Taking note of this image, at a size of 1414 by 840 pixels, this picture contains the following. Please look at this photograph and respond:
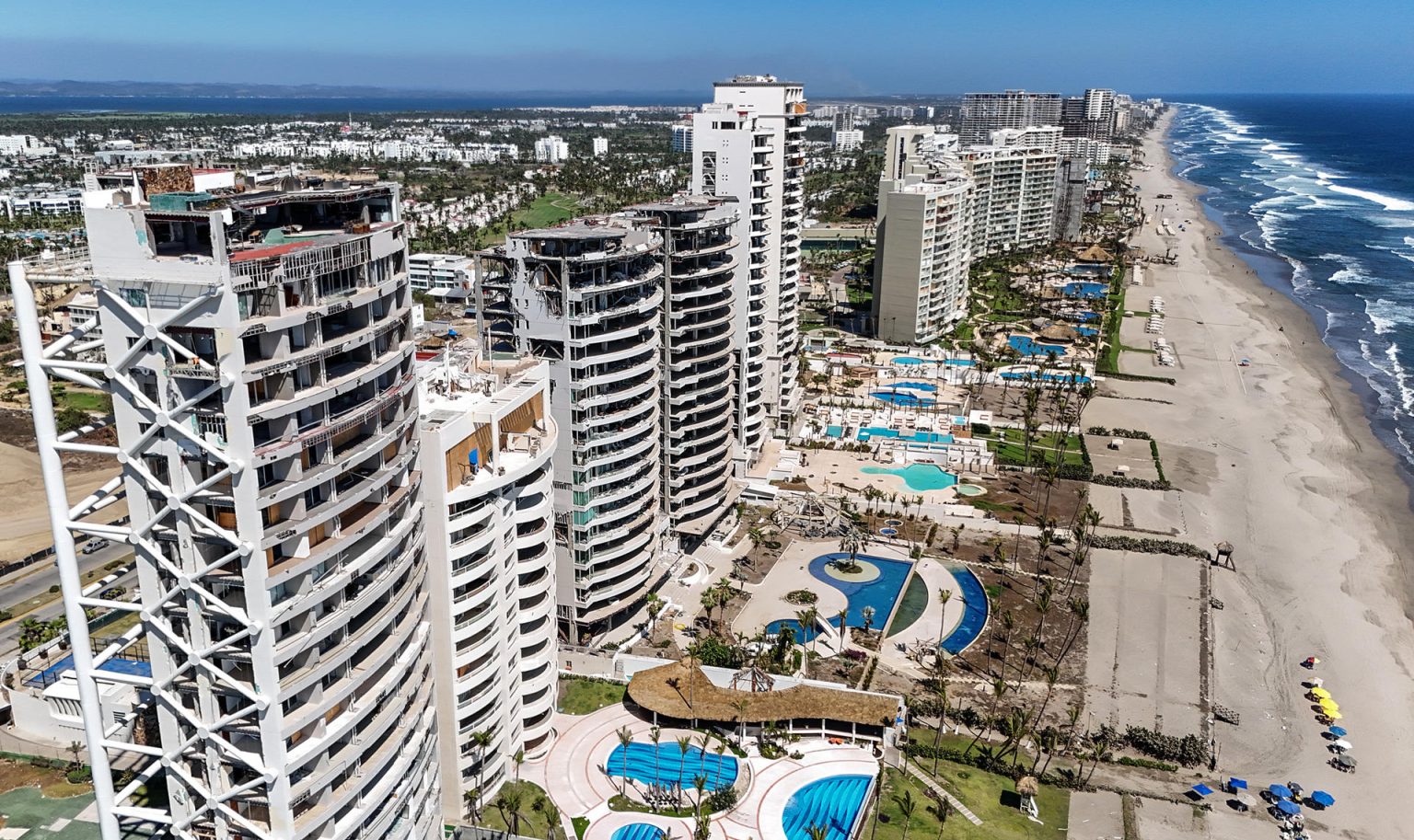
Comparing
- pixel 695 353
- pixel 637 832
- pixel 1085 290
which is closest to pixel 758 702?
pixel 637 832

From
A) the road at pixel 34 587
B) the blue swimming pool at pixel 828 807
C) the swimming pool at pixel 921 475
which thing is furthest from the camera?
the swimming pool at pixel 921 475

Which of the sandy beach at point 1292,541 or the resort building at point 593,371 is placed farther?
the resort building at point 593,371

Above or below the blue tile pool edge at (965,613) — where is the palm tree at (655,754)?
above

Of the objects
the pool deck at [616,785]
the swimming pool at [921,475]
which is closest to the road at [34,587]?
the pool deck at [616,785]

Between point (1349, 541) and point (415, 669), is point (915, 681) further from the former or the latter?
point (1349, 541)

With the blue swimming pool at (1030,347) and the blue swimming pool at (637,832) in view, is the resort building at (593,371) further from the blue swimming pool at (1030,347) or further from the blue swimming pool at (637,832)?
the blue swimming pool at (1030,347)

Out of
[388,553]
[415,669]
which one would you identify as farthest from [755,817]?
[388,553]

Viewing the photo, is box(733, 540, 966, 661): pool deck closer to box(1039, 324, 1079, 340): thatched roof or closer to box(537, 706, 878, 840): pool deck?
box(537, 706, 878, 840): pool deck
